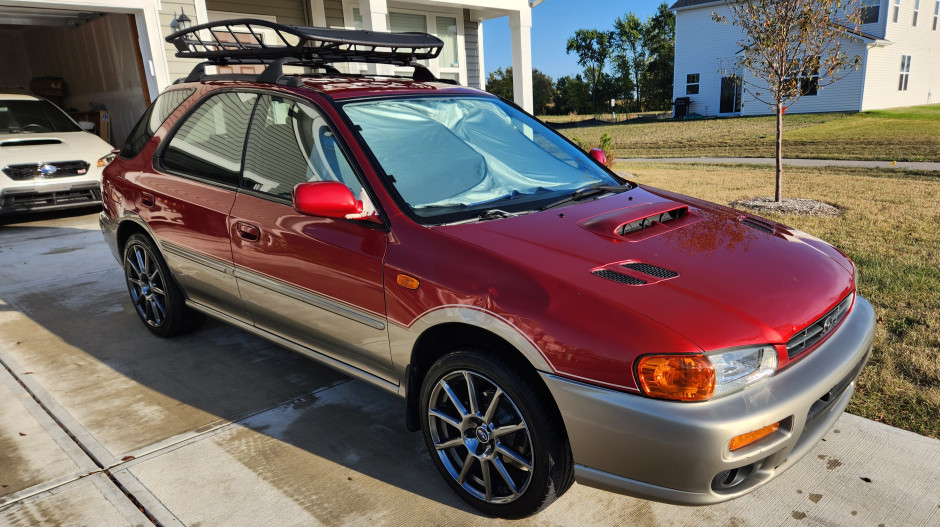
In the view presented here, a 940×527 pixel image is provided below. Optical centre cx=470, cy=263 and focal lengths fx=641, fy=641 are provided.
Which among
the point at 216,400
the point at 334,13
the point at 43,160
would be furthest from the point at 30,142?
the point at 216,400

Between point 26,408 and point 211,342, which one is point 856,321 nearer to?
point 211,342

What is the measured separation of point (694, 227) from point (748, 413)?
108cm

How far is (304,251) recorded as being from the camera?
296 cm

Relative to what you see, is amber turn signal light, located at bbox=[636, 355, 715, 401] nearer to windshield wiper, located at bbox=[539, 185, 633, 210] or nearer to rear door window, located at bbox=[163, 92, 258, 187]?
windshield wiper, located at bbox=[539, 185, 633, 210]

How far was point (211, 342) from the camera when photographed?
437 centimetres

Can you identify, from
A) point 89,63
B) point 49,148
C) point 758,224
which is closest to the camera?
point 758,224

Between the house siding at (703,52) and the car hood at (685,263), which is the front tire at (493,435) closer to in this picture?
the car hood at (685,263)

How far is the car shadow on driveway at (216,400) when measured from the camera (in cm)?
288

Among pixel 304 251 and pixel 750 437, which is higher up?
pixel 304 251

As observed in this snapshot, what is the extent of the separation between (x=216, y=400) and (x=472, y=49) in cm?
1278

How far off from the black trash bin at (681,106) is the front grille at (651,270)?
31.5 m

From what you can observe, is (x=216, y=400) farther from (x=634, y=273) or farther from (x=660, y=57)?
(x=660, y=57)

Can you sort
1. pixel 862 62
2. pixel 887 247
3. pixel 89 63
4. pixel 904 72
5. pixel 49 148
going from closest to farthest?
pixel 887 247
pixel 49 148
pixel 89 63
pixel 862 62
pixel 904 72

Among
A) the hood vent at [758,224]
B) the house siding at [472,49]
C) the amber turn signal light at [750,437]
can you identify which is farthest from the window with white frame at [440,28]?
the amber turn signal light at [750,437]
